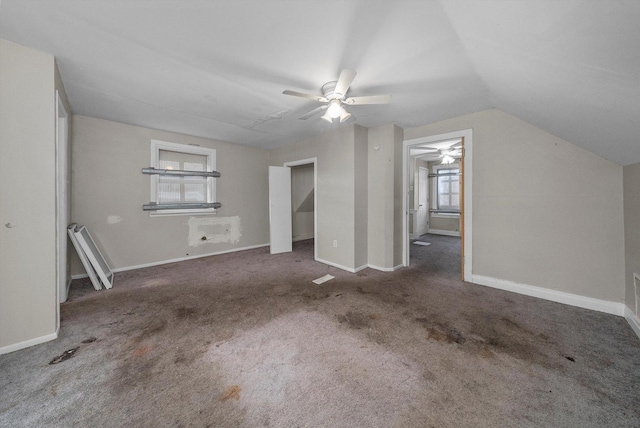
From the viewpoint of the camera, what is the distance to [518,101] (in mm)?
2080

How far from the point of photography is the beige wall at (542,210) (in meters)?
2.14

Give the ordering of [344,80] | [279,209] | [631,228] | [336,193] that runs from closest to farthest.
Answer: [344,80]
[631,228]
[336,193]
[279,209]

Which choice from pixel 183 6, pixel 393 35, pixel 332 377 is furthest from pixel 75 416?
pixel 393 35

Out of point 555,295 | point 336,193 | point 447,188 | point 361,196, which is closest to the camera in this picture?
point 555,295

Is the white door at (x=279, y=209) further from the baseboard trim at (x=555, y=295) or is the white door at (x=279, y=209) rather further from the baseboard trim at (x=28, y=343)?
the baseboard trim at (x=555, y=295)

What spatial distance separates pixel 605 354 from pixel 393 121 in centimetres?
304

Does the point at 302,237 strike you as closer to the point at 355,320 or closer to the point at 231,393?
the point at 355,320

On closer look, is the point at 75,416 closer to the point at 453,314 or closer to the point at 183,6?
the point at 183,6

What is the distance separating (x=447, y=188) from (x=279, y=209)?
543cm

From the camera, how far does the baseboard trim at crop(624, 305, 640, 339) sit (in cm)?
177

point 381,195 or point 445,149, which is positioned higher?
point 445,149

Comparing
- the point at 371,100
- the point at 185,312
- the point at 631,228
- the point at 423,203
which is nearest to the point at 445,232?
the point at 423,203

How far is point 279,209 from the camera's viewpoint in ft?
15.1

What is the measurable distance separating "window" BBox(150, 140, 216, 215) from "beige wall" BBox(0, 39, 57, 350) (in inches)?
81.3
